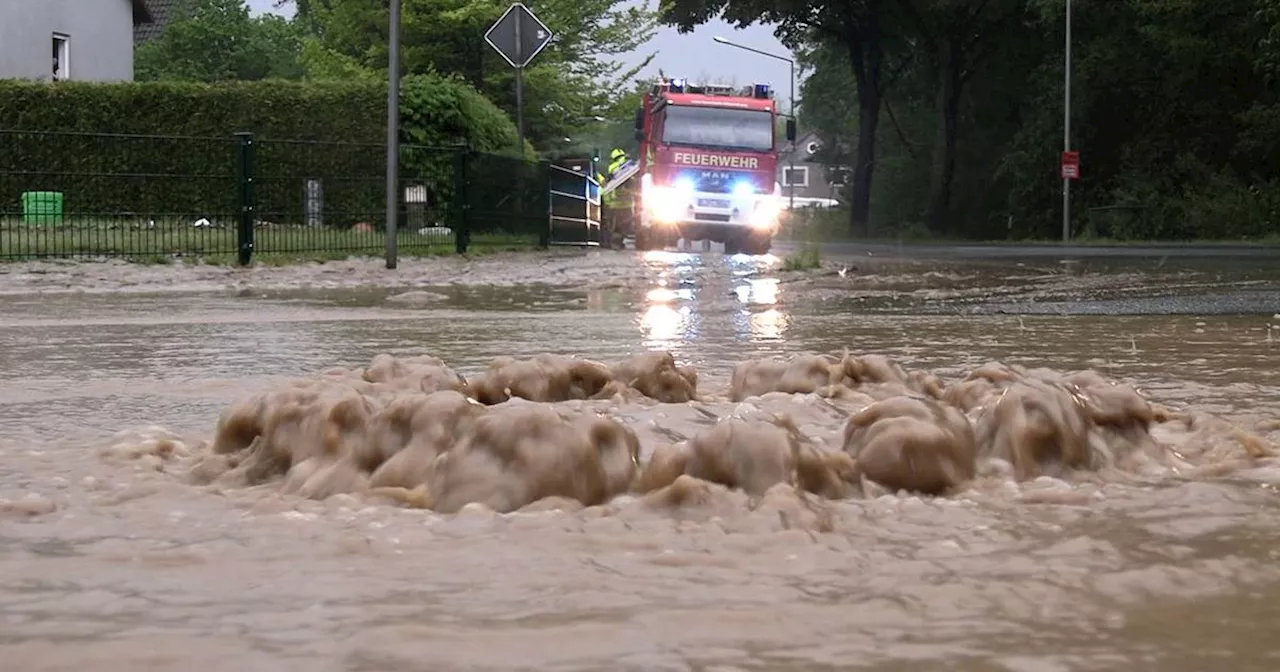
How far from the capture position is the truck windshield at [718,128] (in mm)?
28609

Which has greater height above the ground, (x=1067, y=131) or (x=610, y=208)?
(x=1067, y=131)

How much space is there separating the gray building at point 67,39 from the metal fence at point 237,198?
13869mm

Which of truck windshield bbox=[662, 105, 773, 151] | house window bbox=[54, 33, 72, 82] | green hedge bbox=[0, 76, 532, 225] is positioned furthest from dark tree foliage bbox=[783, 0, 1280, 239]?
house window bbox=[54, 33, 72, 82]

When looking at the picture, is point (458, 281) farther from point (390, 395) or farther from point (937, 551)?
point (937, 551)

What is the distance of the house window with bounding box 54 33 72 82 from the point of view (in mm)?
35406

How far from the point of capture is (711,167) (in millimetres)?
28844

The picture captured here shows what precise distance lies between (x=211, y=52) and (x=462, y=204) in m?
55.0

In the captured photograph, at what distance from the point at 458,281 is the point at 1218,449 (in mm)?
10461

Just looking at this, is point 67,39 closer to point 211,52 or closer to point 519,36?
point 519,36

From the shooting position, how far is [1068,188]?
145 feet

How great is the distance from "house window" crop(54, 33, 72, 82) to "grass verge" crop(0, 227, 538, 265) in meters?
20.2

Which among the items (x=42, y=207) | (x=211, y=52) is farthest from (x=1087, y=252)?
(x=211, y=52)

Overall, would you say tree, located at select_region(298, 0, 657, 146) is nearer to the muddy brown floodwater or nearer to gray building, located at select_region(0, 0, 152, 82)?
gray building, located at select_region(0, 0, 152, 82)

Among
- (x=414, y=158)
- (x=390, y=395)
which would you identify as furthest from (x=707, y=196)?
(x=390, y=395)
